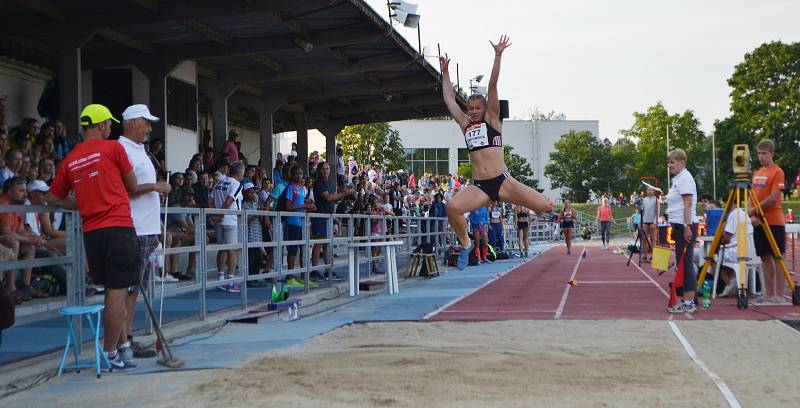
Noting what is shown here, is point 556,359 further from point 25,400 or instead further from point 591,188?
point 591,188

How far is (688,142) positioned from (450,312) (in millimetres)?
97416

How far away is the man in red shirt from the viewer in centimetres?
705

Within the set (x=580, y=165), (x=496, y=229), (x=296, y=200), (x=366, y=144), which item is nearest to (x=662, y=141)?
(x=580, y=165)

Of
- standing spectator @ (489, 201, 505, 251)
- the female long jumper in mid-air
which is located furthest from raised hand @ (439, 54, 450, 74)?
standing spectator @ (489, 201, 505, 251)

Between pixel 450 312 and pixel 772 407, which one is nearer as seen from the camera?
pixel 772 407

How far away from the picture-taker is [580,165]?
83.7 m

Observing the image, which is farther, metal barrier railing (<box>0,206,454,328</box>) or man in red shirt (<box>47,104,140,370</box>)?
metal barrier railing (<box>0,206,454,328</box>)

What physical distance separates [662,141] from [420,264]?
89052mm

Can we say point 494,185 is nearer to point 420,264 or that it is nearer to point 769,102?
point 420,264

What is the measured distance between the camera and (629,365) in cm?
681

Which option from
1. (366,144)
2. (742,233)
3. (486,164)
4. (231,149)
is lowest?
(742,233)

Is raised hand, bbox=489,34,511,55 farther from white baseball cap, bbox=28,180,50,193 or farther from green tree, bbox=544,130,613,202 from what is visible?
green tree, bbox=544,130,613,202

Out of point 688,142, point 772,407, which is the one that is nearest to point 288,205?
point 772,407

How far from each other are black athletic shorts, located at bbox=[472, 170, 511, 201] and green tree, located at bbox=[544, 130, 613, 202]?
2920 inches
